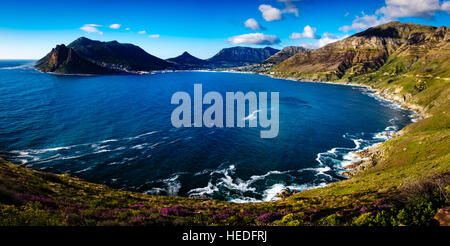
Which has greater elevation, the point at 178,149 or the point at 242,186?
the point at 178,149

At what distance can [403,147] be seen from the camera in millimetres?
64375

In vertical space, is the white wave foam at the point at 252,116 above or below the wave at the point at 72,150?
above

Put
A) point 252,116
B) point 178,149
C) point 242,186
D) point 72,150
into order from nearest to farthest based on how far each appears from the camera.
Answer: point 242,186, point 72,150, point 178,149, point 252,116

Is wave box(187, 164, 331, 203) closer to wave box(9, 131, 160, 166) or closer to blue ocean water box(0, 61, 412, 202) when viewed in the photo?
blue ocean water box(0, 61, 412, 202)

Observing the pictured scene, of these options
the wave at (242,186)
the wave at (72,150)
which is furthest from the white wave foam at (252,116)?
the wave at (242,186)

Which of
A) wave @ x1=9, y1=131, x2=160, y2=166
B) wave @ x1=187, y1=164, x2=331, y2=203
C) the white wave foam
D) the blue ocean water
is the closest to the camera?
wave @ x1=187, y1=164, x2=331, y2=203

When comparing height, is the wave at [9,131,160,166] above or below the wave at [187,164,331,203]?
above

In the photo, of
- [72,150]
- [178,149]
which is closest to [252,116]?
[178,149]

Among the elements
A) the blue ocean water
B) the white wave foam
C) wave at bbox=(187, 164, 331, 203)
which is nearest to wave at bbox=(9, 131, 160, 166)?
the blue ocean water

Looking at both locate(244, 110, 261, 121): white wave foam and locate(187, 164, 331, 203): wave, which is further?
locate(244, 110, 261, 121): white wave foam

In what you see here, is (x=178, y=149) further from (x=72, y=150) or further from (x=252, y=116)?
(x=252, y=116)

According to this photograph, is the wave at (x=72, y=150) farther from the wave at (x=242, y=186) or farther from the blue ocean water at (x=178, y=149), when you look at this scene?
the wave at (x=242, y=186)

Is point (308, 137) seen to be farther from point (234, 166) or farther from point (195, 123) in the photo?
point (195, 123)
